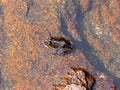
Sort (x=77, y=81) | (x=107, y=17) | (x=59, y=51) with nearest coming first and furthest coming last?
(x=77, y=81)
(x=59, y=51)
(x=107, y=17)

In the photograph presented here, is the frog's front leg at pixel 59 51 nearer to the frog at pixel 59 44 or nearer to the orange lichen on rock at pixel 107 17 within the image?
the frog at pixel 59 44

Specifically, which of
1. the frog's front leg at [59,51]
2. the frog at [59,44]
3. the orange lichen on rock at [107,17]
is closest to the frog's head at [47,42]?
the frog at [59,44]

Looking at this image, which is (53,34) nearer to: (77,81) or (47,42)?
(47,42)

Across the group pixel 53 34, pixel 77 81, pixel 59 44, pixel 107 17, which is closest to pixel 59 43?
pixel 59 44

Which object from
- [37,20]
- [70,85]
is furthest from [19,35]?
[70,85]

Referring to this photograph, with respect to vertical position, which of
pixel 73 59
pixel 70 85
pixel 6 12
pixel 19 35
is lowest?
pixel 70 85

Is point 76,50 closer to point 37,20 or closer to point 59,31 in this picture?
point 59,31

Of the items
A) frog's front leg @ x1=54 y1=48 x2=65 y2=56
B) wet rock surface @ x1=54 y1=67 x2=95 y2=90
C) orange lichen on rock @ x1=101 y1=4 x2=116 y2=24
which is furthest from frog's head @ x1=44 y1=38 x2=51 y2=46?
orange lichen on rock @ x1=101 y1=4 x2=116 y2=24
